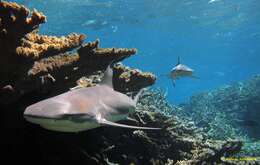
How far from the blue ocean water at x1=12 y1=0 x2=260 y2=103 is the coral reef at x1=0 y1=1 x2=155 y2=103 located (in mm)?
15566

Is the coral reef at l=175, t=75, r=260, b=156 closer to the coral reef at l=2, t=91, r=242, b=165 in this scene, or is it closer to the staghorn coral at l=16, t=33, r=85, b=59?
the coral reef at l=2, t=91, r=242, b=165

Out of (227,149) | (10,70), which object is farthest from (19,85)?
(227,149)

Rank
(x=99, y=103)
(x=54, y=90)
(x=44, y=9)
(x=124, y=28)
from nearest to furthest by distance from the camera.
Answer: (x=99, y=103) → (x=54, y=90) → (x=44, y=9) → (x=124, y=28)

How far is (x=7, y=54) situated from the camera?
4867 mm

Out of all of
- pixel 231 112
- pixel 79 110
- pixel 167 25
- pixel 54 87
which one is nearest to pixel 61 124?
pixel 79 110

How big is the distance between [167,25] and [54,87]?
41781 millimetres

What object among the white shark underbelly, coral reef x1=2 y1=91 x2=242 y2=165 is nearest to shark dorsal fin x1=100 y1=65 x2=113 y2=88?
coral reef x1=2 y1=91 x2=242 y2=165

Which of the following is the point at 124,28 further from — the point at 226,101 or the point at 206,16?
the point at 226,101

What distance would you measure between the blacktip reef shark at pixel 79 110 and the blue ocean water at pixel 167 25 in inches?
645

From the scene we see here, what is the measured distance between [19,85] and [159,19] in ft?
128

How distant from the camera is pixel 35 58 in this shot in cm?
496

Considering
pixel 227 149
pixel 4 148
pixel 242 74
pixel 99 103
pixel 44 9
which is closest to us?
pixel 99 103

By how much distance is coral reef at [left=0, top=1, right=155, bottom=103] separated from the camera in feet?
16.0

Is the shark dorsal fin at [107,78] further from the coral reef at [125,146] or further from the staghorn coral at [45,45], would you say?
the coral reef at [125,146]
